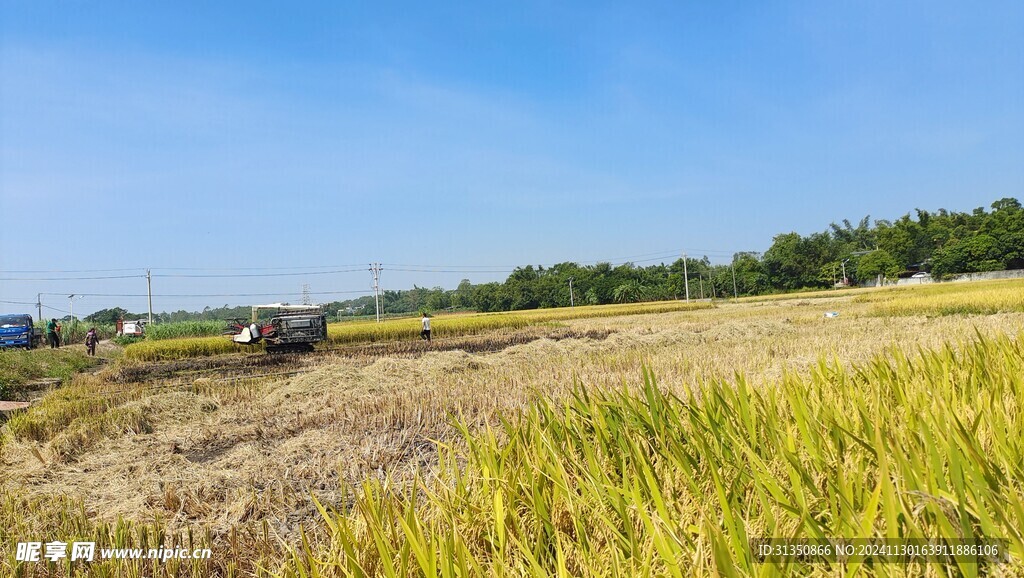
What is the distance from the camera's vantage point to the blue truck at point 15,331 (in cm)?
2198

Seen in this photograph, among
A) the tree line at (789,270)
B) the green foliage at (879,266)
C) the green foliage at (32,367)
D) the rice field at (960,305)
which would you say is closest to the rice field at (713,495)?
the green foliage at (32,367)

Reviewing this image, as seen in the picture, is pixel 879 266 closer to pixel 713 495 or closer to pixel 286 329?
pixel 286 329

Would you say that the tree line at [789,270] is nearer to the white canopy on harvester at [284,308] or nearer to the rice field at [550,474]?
the white canopy on harvester at [284,308]

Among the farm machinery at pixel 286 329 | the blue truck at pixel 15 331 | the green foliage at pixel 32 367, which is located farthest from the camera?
the blue truck at pixel 15 331

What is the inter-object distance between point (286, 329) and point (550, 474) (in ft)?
56.8

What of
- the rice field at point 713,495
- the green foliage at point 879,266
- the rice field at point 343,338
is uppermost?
the green foliage at point 879,266

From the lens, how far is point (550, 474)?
2.14 metres

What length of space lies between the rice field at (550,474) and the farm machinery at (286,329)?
10.2 meters

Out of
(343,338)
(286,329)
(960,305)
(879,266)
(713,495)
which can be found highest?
(879,266)

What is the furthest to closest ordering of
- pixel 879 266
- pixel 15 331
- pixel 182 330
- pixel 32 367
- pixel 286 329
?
pixel 879 266 → pixel 182 330 → pixel 15 331 → pixel 286 329 → pixel 32 367

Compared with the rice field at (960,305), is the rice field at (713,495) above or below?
above

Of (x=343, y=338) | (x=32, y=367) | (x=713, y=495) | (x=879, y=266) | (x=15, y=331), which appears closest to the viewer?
(x=713, y=495)

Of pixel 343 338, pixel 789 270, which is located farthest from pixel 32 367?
pixel 789 270

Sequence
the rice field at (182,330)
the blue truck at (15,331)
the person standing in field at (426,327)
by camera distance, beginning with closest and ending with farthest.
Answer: the person standing in field at (426,327)
the blue truck at (15,331)
the rice field at (182,330)
